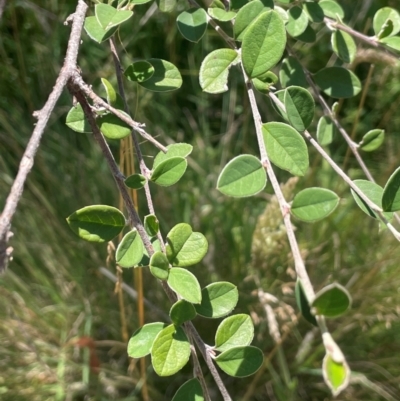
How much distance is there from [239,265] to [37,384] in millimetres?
564

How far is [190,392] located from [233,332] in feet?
0.20

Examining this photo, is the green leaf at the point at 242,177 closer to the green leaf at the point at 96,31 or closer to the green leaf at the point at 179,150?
A: the green leaf at the point at 179,150

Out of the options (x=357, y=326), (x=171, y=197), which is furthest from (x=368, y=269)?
(x=171, y=197)

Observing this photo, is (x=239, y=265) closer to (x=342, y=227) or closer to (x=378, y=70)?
(x=342, y=227)

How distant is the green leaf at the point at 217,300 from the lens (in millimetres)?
→ 421

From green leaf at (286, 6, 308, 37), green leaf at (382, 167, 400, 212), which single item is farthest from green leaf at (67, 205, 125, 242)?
green leaf at (286, 6, 308, 37)

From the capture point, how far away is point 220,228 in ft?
4.31

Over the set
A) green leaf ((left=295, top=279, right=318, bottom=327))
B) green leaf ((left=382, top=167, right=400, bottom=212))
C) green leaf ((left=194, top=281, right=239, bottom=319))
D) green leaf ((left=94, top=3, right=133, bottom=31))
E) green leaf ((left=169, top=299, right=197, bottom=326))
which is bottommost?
green leaf ((left=194, top=281, right=239, bottom=319))

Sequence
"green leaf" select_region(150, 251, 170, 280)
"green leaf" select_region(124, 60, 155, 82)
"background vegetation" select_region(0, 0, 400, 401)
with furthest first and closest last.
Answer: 1. "background vegetation" select_region(0, 0, 400, 401)
2. "green leaf" select_region(124, 60, 155, 82)
3. "green leaf" select_region(150, 251, 170, 280)

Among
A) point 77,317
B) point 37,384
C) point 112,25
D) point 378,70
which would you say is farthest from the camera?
point 378,70

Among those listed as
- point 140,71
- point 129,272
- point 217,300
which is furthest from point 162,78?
point 129,272

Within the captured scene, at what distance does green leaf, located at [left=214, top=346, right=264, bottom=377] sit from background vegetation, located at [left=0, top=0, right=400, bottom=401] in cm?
65

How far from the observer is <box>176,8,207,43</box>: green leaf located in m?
0.55

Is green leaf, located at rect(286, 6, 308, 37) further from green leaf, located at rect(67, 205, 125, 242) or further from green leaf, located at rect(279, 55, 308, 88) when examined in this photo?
green leaf, located at rect(67, 205, 125, 242)
